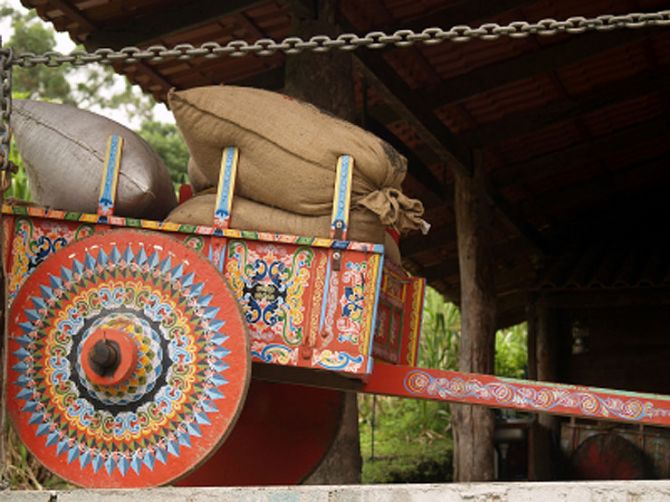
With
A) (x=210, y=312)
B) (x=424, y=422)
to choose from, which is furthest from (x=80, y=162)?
(x=424, y=422)

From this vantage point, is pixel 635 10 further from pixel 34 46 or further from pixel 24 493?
pixel 34 46

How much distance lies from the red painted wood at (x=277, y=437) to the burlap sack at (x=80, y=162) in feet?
3.52

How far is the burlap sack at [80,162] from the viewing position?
14.1 feet

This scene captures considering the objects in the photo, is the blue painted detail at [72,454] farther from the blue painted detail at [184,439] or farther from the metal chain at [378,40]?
the metal chain at [378,40]

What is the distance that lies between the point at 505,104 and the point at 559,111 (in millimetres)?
478

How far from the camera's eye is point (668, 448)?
33.7 ft

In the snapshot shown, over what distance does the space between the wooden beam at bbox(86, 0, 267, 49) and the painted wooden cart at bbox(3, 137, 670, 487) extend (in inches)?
105

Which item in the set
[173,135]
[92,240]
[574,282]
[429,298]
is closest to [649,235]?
[574,282]

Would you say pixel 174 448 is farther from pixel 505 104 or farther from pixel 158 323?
pixel 505 104

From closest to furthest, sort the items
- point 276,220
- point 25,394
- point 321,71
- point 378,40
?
1. point 378,40
2. point 25,394
3. point 276,220
4. point 321,71

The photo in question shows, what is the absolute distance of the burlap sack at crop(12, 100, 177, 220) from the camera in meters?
4.30

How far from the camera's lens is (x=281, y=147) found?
4.25 m

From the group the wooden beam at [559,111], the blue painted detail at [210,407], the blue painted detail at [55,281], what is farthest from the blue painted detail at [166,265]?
the wooden beam at [559,111]

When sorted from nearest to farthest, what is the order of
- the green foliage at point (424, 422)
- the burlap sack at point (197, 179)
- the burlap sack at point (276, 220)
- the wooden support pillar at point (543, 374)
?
the burlap sack at point (276, 220)
the burlap sack at point (197, 179)
the wooden support pillar at point (543, 374)
the green foliage at point (424, 422)
